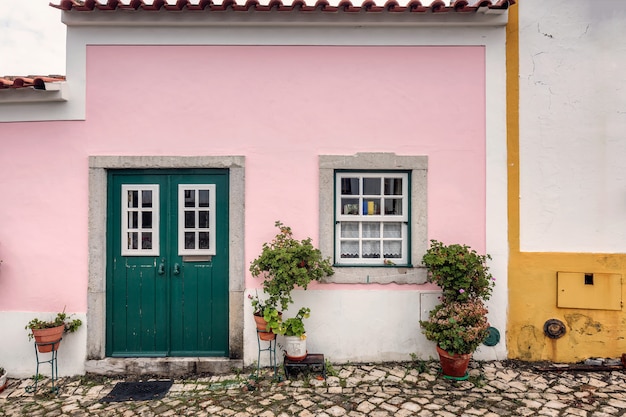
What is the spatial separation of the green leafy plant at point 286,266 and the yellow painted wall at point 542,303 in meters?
2.38

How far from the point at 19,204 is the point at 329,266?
3.91 m

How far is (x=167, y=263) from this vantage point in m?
4.71

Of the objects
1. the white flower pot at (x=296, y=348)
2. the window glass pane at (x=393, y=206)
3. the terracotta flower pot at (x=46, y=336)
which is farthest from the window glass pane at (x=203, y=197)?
the window glass pane at (x=393, y=206)

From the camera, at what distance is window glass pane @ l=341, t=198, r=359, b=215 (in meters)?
4.80

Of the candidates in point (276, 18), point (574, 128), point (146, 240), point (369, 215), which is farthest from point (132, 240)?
point (574, 128)

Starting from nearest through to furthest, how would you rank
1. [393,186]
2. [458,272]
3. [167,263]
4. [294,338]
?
[458,272], [294,338], [167,263], [393,186]

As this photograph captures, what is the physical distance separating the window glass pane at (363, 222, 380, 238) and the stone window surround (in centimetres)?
42

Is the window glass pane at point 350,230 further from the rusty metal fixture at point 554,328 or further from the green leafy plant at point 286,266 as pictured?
the rusty metal fixture at point 554,328

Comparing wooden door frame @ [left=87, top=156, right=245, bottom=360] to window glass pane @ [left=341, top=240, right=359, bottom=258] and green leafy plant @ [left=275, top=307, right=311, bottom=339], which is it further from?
window glass pane @ [left=341, top=240, right=359, bottom=258]

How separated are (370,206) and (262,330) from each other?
2.00m

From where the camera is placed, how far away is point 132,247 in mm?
4742

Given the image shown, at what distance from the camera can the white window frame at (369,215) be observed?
4.77m

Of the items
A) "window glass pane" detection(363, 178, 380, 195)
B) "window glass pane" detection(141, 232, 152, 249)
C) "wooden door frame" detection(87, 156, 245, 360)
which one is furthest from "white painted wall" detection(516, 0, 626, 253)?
"window glass pane" detection(141, 232, 152, 249)

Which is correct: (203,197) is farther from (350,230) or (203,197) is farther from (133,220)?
(350,230)
